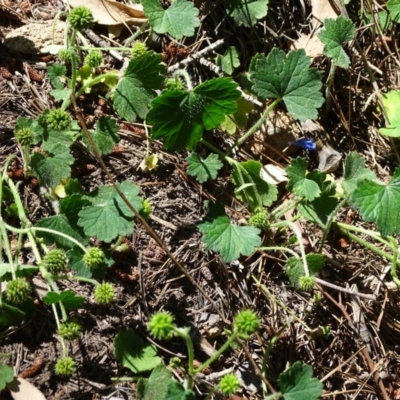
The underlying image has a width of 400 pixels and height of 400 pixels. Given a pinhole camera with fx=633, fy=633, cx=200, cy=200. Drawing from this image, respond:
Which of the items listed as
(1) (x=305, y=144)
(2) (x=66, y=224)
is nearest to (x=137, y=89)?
(2) (x=66, y=224)

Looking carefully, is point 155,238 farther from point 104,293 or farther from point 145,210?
point 104,293

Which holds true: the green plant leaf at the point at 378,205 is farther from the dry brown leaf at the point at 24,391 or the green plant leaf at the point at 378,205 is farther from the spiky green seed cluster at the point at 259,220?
the dry brown leaf at the point at 24,391

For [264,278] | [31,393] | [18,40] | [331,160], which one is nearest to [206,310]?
[264,278]

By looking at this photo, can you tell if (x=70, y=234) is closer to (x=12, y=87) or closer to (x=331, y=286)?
(x=12, y=87)

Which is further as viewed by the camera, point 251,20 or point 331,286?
point 251,20

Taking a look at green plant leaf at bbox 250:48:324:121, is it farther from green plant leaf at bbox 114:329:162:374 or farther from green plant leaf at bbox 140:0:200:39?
green plant leaf at bbox 114:329:162:374

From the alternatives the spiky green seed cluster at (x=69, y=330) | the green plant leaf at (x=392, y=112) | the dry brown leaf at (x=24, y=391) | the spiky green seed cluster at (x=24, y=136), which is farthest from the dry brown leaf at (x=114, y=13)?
the dry brown leaf at (x=24, y=391)
